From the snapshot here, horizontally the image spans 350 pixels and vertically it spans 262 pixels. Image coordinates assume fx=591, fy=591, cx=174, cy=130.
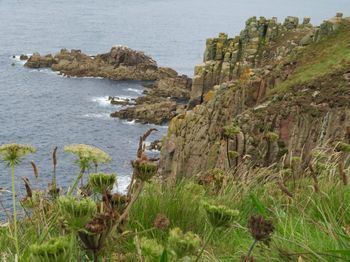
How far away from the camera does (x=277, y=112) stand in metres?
30.2

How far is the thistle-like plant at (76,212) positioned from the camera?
8.43 ft

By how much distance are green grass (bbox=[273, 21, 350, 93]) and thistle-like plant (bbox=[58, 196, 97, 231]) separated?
30988mm

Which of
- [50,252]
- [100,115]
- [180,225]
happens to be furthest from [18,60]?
[50,252]

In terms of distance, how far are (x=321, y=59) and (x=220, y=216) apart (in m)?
35.7

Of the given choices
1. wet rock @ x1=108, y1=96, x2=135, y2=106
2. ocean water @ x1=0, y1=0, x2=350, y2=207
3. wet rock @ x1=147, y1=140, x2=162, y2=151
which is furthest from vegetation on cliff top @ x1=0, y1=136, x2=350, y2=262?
wet rock @ x1=108, y1=96, x2=135, y2=106

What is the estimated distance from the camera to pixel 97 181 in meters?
3.20

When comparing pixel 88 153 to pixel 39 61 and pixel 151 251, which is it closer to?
pixel 151 251

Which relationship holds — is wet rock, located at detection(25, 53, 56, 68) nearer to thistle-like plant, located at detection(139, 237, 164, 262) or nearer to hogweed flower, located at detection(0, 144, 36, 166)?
hogweed flower, located at detection(0, 144, 36, 166)

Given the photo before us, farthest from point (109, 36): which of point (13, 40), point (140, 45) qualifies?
point (13, 40)

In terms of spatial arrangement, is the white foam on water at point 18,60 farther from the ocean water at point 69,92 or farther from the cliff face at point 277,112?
the cliff face at point 277,112

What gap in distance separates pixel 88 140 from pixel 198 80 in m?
16.6

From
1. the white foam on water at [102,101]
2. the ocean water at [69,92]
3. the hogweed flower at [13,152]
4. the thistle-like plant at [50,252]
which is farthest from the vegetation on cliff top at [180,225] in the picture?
the white foam on water at [102,101]

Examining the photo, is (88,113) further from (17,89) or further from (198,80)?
(198,80)

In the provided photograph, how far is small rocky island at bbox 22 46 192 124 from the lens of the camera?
96438 millimetres
